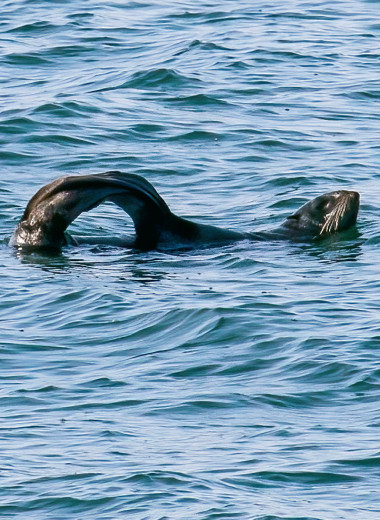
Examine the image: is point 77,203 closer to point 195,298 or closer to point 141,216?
point 141,216

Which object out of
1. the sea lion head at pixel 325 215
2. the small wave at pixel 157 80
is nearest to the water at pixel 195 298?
the small wave at pixel 157 80

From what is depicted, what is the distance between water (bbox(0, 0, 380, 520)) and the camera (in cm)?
726

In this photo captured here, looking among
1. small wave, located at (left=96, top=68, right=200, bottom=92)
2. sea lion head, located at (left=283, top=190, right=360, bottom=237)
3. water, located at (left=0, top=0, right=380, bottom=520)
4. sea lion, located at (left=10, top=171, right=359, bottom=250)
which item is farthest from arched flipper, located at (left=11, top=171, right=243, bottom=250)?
small wave, located at (left=96, top=68, right=200, bottom=92)

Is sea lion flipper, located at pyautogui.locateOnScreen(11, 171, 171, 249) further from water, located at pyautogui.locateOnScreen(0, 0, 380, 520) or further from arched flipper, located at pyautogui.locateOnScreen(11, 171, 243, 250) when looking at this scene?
water, located at pyautogui.locateOnScreen(0, 0, 380, 520)

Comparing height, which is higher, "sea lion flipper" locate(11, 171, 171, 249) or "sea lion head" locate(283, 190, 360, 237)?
"sea lion flipper" locate(11, 171, 171, 249)

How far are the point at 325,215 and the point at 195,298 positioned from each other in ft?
8.06

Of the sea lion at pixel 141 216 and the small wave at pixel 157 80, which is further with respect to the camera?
the small wave at pixel 157 80

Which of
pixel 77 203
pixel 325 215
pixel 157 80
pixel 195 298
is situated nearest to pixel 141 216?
pixel 77 203

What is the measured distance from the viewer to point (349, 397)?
8406 mm

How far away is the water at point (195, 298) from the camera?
Answer: 726 centimetres

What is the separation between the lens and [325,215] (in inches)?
493

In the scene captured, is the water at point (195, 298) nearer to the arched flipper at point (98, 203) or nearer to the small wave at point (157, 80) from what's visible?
the small wave at point (157, 80)

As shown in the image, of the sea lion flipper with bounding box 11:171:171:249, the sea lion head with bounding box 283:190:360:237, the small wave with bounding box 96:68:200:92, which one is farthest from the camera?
the small wave with bounding box 96:68:200:92

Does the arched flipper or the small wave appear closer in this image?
the arched flipper
